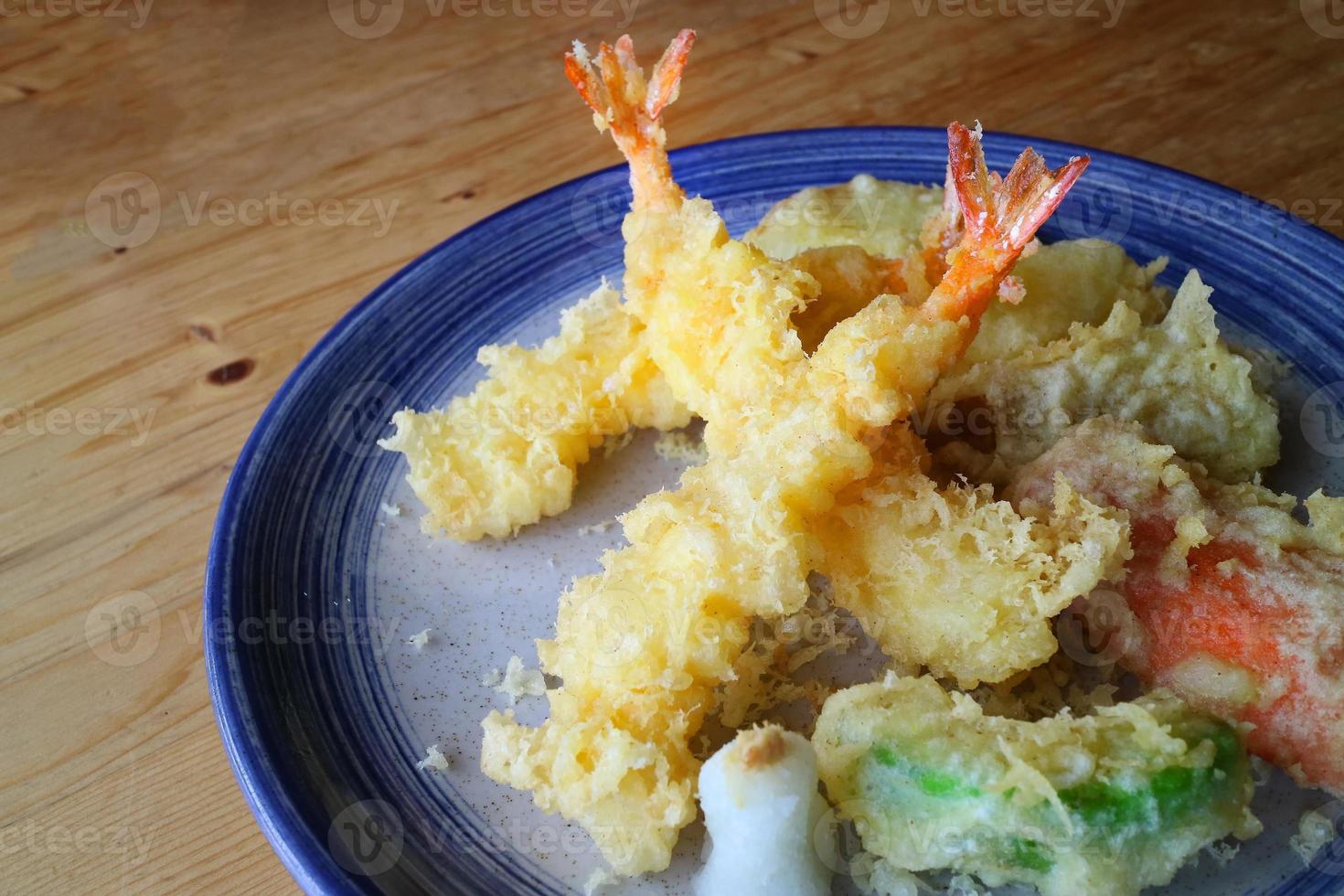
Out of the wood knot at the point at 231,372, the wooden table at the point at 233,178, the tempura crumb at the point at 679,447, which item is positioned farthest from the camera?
Result: the wood knot at the point at 231,372

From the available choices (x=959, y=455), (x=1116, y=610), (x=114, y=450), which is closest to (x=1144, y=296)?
(x=959, y=455)

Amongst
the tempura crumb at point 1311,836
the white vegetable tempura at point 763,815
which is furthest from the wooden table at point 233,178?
the tempura crumb at point 1311,836

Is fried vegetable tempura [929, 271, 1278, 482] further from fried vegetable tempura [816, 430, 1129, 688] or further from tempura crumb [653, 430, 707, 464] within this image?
tempura crumb [653, 430, 707, 464]

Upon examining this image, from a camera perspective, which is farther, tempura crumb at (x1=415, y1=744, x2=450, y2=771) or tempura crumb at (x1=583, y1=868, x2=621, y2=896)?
tempura crumb at (x1=415, y1=744, x2=450, y2=771)

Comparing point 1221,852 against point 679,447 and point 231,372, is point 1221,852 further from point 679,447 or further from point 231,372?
point 231,372

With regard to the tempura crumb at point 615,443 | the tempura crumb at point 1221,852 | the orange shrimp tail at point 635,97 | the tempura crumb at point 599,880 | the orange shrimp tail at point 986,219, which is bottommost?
the tempura crumb at point 1221,852

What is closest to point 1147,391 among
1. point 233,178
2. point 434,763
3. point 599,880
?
point 599,880

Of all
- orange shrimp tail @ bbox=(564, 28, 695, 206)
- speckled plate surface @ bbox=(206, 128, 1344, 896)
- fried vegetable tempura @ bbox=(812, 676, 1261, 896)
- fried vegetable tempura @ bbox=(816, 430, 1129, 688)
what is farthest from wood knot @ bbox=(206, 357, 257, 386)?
fried vegetable tempura @ bbox=(812, 676, 1261, 896)

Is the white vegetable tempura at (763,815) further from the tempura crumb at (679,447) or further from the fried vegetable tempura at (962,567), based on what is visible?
the tempura crumb at (679,447)
